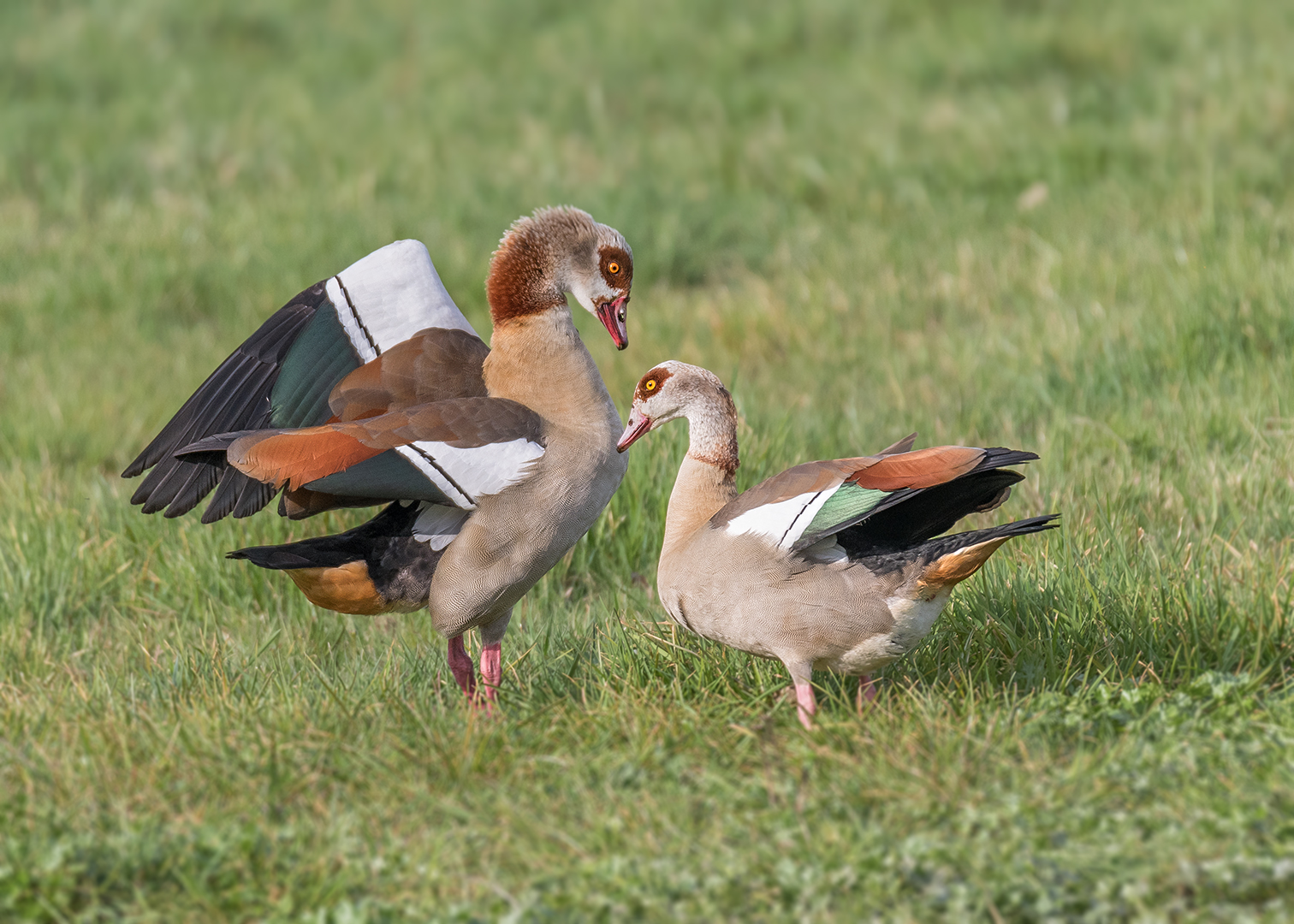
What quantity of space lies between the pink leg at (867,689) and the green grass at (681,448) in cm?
6

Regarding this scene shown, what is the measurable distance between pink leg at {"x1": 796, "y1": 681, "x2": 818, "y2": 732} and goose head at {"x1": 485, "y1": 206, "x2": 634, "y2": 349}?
1.18 m

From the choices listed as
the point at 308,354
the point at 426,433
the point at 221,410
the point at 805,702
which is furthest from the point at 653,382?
the point at 221,410

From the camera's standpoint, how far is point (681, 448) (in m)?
5.55

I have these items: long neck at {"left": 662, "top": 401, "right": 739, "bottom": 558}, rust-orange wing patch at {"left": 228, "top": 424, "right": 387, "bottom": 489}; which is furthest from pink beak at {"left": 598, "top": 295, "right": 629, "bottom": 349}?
rust-orange wing patch at {"left": 228, "top": 424, "right": 387, "bottom": 489}

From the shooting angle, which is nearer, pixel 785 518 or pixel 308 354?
pixel 785 518

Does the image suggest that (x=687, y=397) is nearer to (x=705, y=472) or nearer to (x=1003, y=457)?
(x=705, y=472)

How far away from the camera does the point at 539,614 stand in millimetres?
5004

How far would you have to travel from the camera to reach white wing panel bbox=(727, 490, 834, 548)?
140 inches

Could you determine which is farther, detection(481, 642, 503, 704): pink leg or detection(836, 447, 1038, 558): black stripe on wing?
A: detection(481, 642, 503, 704): pink leg

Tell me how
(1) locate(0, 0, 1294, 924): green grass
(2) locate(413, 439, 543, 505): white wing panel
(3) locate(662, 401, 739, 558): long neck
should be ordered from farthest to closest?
(3) locate(662, 401, 739, 558): long neck < (2) locate(413, 439, 543, 505): white wing panel < (1) locate(0, 0, 1294, 924): green grass

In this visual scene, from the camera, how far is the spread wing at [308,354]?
449 cm

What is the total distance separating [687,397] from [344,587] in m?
1.10

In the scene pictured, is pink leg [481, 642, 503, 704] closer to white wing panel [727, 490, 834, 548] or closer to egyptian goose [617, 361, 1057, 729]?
egyptian goose [617, 361, 1057, 729]

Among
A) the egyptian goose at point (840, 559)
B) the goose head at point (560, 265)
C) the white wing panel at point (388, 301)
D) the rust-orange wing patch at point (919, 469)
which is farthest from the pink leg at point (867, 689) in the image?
the white wing panel at point (388, 301)
